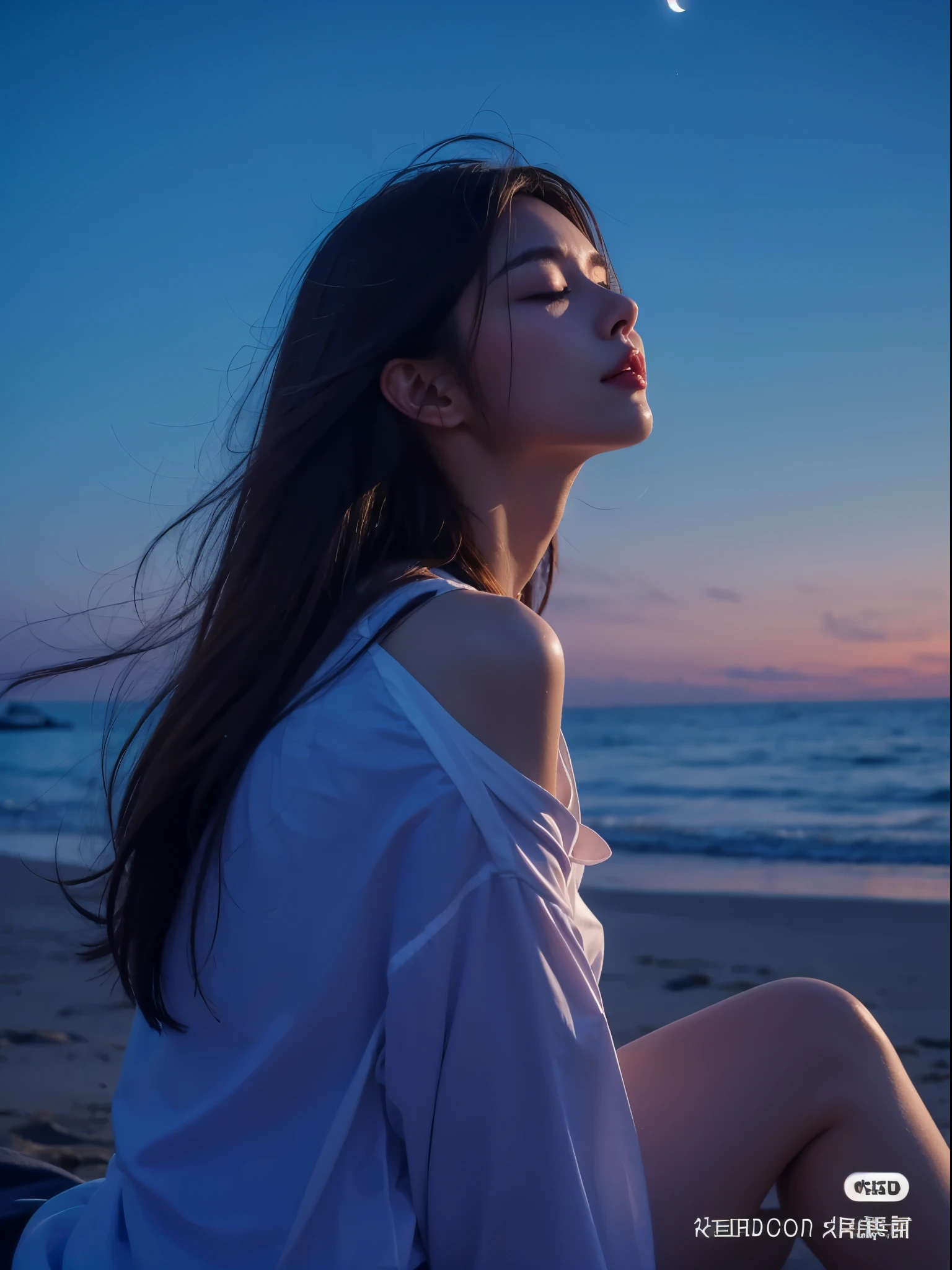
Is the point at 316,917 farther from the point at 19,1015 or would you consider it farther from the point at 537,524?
the point at 19,1015

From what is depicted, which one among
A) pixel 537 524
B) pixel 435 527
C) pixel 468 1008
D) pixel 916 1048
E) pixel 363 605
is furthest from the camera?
pixel 916 1048

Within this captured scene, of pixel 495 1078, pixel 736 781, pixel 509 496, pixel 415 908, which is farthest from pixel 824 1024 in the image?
pixel 736 781

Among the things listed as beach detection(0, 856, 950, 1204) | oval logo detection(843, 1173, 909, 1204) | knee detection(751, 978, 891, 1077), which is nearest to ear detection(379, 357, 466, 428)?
knee detection(751, 978, 891, 1077)

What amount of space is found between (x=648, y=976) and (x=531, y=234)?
4.17 m

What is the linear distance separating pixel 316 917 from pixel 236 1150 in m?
0.26

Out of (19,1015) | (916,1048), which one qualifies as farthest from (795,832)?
(19,1015)

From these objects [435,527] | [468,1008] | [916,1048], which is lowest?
[916,1048]

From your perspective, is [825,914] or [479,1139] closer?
[479,1139]

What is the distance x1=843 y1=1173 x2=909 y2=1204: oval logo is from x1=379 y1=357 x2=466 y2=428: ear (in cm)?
112

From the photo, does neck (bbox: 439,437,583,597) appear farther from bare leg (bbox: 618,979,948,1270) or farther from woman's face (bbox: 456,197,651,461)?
bare leg (bbox: 618,979,948,1270)

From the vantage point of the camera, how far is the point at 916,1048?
3.87 metres

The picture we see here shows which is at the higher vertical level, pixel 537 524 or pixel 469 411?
pixel 469 411

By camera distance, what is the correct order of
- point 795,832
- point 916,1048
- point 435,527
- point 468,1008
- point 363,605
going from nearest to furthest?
point 468,1008 < point 363,605 < point 435,527 < point 916,1048 < point 795,832

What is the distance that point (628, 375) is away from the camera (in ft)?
4.97
